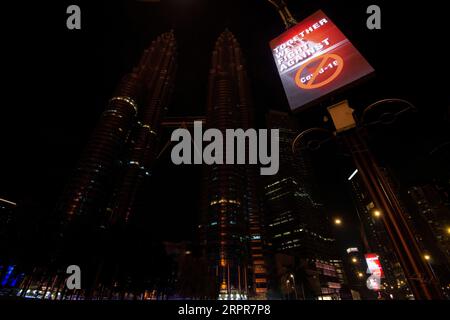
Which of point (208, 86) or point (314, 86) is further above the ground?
point (208, 86)

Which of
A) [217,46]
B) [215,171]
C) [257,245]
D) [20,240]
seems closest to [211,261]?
[257,245]

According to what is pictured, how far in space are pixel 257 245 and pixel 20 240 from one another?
9461cm

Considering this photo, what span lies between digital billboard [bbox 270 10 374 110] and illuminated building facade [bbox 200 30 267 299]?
85.4 m

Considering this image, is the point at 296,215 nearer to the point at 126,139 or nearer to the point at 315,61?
the point at 126,139

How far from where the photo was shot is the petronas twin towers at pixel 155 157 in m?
90.5

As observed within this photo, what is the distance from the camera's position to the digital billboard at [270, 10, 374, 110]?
6669 millimetres

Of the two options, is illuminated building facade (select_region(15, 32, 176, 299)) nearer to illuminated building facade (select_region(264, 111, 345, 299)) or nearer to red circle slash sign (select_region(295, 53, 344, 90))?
red circle slash sign (select_region(295, 53, 344, 90))

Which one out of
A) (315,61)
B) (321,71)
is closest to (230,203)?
(315,61)

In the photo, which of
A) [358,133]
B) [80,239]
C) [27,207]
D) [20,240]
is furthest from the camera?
[80,239]

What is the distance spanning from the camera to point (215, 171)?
348 feet

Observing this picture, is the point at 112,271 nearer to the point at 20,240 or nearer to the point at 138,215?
the point at 20,240

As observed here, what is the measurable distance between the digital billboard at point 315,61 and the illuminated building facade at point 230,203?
85.4 metres

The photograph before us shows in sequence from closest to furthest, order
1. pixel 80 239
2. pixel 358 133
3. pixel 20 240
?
pixel 358 133 < pixel 20 240 < pixel 80 239

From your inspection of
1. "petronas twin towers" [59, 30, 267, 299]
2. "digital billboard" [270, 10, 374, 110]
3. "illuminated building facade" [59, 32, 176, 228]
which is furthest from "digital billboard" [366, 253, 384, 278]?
"illuminated building facade" [59, 32, 176, 228]
